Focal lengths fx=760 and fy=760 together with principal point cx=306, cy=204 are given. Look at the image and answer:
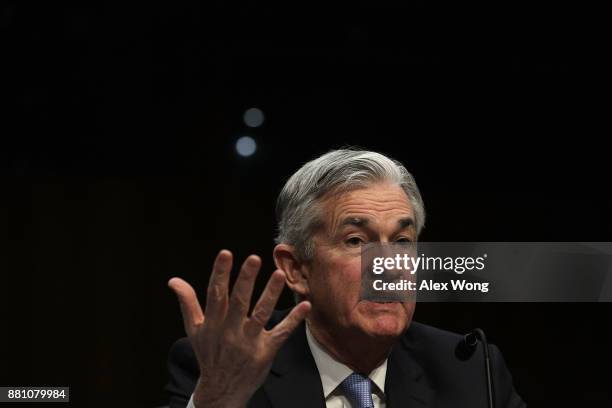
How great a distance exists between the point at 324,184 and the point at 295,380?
485mm

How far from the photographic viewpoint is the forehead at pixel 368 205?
1.85m

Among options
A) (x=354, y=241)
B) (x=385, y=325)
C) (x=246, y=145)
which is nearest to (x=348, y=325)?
(x=385, y=325)

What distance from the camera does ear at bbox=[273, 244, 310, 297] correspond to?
1.95 metres

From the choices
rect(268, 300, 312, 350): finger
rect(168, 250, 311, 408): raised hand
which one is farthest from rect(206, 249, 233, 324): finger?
rect(268, 300, 312, 350): finger

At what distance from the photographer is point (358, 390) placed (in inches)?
72.8

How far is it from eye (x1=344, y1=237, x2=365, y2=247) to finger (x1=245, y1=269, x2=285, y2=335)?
0.46 metres

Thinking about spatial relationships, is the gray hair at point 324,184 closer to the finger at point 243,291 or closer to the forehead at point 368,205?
the forehead at point 368,205

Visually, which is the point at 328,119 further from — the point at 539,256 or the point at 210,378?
the point at 210,378

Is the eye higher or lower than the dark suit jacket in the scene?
higher

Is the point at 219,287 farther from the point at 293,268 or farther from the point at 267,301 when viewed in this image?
the point at 293,268

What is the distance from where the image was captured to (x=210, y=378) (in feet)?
4.85

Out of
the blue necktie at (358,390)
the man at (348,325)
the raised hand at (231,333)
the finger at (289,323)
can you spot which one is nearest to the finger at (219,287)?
the raised hand at (231,333)

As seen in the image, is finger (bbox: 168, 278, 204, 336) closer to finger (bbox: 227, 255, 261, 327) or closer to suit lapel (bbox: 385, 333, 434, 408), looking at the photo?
finger (bbox: 227, 255, 261, 327)

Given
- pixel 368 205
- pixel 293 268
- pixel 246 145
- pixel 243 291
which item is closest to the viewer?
pixel 243 291
